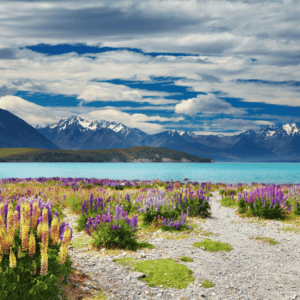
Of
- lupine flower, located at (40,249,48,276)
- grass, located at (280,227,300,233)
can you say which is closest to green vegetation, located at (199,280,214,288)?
lupine flower, located at (40,249,48,276)

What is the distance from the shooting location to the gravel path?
5895mm

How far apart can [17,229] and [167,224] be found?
800 cm

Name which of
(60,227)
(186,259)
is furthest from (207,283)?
(60,227)

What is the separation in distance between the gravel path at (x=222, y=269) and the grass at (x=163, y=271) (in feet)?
0.65

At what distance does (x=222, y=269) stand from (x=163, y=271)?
173cm

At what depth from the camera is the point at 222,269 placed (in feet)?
24.2

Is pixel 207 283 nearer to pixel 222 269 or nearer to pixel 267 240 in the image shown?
pixel 222 269

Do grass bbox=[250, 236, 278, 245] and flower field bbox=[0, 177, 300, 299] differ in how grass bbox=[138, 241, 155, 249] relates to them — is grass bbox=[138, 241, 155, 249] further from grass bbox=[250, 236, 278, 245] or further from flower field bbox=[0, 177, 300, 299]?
grass bbox=[250, 236, 278, 245]

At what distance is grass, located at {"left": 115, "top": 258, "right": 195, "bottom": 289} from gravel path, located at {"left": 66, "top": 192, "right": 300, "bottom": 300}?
0.20m

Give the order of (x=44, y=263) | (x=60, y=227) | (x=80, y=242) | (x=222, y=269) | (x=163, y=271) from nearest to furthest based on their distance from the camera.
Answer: (x=44, y=263) < (x=60, y=227) < (x=163, y=271) < (x=222, y=269) < (x=80, y=242)

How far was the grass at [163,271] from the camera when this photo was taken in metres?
6.25

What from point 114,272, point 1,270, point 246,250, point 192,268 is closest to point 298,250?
point 246,250

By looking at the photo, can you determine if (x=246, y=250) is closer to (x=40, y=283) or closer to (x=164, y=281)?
(x=164, y=281)

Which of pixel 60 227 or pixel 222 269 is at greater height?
pixel 60 227
